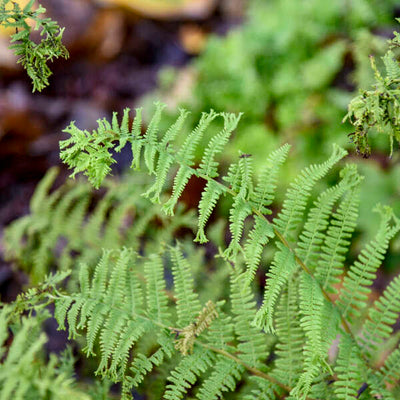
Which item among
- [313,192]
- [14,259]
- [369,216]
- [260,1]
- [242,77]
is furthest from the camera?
[260,1]

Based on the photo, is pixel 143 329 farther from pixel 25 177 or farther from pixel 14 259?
pixel 25 177

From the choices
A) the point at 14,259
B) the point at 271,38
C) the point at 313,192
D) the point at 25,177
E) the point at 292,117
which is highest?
the point at 271,38

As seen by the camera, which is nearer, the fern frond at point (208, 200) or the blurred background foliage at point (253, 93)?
the fern frond at point (208, 200)

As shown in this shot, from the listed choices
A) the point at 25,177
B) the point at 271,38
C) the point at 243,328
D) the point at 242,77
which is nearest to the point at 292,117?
the point at 242,77

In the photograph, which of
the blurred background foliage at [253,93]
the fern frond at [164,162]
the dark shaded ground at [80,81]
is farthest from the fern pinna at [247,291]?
the dark shaded ground at [80,81]

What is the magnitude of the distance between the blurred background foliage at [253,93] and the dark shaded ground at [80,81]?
12 mm

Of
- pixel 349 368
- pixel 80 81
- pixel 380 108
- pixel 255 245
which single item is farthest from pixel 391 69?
pixel 80 81

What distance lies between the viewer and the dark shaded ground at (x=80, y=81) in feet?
11.9

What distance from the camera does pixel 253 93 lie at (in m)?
3.67

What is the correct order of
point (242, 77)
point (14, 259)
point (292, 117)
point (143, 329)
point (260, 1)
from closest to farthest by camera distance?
point (143, 329) → point (14, 259) → point (292, 117) → point (242, 77) → point (260, 1)

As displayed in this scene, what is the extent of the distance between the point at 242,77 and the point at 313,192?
1289 millimetres

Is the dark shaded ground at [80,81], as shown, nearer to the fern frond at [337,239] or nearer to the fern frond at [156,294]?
the fern frond at [156,294]

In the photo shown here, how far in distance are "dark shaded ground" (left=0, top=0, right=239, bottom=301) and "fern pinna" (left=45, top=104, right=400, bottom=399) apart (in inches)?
84.8

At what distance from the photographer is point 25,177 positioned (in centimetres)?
353
